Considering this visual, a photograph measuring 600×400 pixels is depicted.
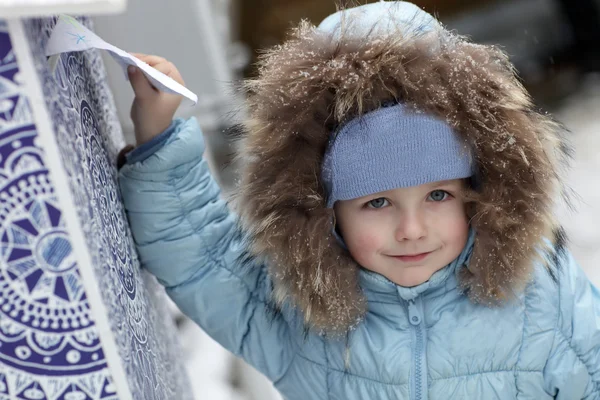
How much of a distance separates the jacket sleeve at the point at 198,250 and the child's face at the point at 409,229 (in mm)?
202

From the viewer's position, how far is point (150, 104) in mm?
1267

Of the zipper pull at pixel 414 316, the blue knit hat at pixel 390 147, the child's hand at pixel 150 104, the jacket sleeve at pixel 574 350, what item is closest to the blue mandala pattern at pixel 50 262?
the child's hand at pixel 150 104

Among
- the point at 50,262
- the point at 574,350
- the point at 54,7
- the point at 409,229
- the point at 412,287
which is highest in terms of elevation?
the point at 54,7

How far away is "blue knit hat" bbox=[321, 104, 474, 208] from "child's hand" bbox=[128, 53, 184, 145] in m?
0.28

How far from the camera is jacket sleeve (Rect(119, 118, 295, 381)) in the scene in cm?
128

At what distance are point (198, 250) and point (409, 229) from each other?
36 centimetres

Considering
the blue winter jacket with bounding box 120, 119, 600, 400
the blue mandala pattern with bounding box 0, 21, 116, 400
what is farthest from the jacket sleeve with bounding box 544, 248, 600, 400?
the blue mandala pattern with bounding box 0, 21, 116, 400

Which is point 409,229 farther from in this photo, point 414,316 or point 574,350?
point 574,350

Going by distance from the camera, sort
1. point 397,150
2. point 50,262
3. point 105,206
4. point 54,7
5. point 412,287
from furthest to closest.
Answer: point 412,287, point 397,150, point 105,206, point 50,262, point 54,7

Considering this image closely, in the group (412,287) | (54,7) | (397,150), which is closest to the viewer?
(54,7)

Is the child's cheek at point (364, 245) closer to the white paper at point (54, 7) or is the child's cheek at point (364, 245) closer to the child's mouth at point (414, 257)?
the child's mouth at point (414, 257)

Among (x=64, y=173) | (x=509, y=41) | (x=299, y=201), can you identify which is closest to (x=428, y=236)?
(x=299, y=201)

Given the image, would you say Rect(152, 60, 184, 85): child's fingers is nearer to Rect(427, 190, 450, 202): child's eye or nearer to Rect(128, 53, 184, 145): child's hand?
Rect(128, 53, 184, 145): child's hand

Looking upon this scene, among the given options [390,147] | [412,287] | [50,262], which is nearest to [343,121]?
[390,147]
